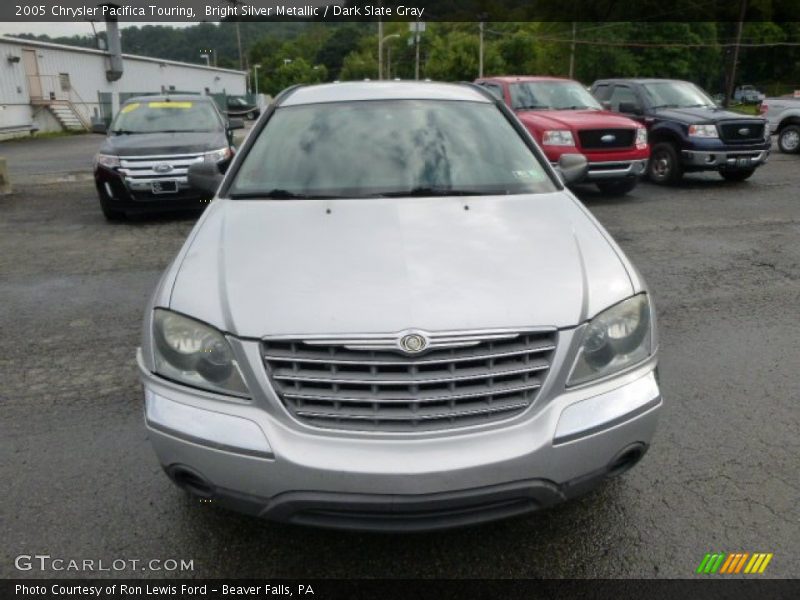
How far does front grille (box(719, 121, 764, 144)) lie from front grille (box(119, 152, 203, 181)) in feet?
27.7

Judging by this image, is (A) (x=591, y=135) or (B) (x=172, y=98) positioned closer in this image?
(A) (x=591, y=135)

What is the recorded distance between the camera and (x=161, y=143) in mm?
8672

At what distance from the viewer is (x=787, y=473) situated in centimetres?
299

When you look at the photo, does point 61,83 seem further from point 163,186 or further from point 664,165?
point 664,165

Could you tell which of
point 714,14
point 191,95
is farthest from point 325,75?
point 191,95

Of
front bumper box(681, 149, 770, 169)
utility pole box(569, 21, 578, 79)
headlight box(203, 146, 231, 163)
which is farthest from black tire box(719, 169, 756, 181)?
utility pole box(569, 21, 578, 79)

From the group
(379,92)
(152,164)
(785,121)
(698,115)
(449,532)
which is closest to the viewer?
(449,532)

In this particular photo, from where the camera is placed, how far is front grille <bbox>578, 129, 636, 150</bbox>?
970 cm

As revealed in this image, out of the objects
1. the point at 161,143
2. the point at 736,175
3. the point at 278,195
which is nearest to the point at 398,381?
the point at 278,195

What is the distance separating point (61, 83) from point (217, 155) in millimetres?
31702

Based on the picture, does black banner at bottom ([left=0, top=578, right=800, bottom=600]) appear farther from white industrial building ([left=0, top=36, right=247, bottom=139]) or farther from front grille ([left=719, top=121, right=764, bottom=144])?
white industrial building ([left=0, top=36, right=247, bottom=139])

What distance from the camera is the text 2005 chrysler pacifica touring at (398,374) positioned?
2.09 metres

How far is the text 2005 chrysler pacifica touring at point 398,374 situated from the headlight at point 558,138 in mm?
7353

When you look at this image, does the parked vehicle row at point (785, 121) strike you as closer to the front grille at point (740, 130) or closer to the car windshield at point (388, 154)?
the front grille at point (740, 130)
